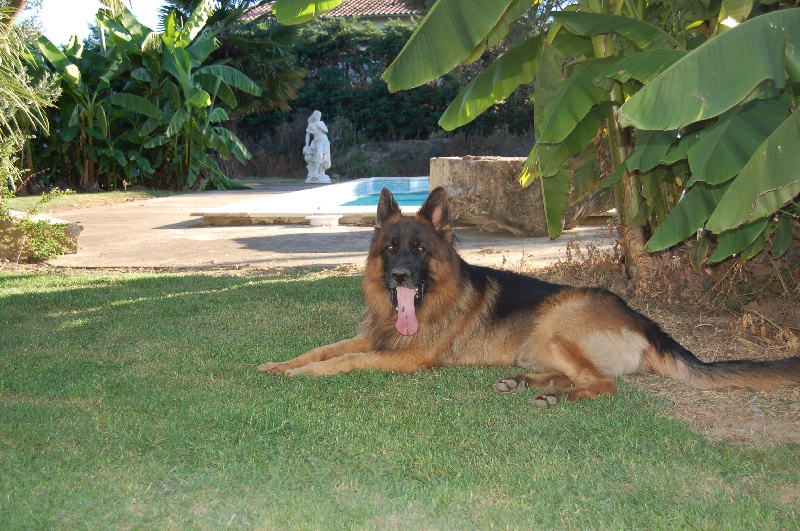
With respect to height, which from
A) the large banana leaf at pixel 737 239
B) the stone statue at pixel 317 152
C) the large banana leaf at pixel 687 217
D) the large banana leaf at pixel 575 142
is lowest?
the large banana leaf at pixel 737 239

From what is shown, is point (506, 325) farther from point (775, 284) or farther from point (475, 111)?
point (775, 284)


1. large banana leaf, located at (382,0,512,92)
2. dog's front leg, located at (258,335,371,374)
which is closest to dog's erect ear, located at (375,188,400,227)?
dog's front leg, located at (258,335,371,374)

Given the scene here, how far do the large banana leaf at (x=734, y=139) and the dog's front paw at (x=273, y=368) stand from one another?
305 cm

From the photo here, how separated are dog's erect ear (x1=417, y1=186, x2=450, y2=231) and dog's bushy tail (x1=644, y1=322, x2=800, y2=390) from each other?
65.8 inches

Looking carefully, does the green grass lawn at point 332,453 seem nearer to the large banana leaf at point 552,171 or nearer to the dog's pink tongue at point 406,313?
the dog's pink tongue at point 406,313

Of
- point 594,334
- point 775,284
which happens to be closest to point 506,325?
point 594,334

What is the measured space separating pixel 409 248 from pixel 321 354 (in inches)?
41.8

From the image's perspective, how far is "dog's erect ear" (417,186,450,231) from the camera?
5609mm

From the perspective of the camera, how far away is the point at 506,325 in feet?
18.6

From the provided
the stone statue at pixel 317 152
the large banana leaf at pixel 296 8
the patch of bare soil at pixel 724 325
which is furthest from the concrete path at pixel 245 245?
the stone statue at pixel 317 152

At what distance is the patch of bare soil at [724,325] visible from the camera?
453 cm

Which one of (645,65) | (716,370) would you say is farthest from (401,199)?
(645,65)

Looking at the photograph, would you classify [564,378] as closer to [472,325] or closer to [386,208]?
[472,325]

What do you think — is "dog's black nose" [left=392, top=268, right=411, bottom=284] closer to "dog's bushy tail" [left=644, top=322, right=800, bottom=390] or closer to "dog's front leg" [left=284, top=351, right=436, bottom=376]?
"dog's front leg" [left=284, top=351, right=436, bottom=376]
